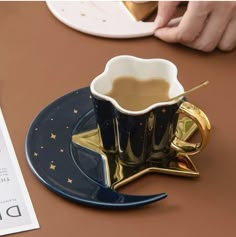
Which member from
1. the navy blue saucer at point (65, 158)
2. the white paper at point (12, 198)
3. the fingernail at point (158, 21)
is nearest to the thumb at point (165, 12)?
the fingernail at point (158, 21)

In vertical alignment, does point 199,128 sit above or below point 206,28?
below

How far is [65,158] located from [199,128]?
18 centimetres

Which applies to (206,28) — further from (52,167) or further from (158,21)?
(52,167)

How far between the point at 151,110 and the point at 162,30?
1.03 ft

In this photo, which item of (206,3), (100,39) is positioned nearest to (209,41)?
(206,3)

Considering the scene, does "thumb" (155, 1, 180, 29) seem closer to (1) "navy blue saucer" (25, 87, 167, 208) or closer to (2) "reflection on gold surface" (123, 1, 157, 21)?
(2) "reflection on gold surface" (123, 1, 157, 21)

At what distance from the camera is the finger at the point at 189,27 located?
92 centimetres

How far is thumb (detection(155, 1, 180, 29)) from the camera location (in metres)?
0.97

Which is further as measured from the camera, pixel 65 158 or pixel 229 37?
pixel 229 37

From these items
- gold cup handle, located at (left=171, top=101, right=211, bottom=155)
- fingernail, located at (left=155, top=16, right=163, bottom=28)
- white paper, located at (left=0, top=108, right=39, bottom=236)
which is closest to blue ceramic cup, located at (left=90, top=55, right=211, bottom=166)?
gold cup handle, located at (left=171, top=101, right=211, bottom=155)

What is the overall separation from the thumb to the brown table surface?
34mm

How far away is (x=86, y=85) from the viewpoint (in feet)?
2.85

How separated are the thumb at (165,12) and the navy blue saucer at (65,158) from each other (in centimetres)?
21

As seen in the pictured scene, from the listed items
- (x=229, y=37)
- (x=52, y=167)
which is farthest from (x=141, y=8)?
(x=52, y=167)
